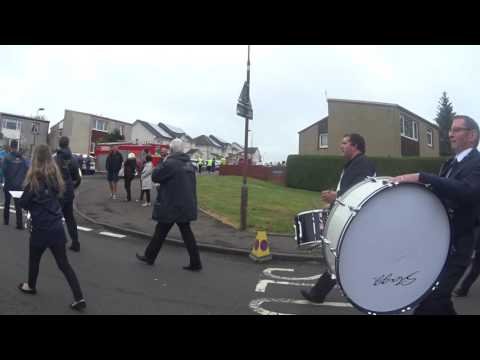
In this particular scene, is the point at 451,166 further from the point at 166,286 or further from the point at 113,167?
the point at 113,167

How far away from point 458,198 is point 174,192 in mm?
3934

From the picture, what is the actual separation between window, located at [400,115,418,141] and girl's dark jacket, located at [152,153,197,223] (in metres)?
25.0

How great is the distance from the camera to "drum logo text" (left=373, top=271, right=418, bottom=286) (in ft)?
9.50

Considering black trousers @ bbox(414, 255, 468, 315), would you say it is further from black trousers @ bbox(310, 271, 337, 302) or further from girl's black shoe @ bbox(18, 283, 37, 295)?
girl's black shoe @ bbox(18, 283, 37, 295)

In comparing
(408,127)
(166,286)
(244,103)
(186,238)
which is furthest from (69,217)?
(408,127)

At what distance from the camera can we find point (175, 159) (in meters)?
5.70

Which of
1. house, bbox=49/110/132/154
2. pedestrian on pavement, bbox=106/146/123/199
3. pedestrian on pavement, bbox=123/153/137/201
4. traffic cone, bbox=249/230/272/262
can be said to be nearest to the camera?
traffic cone, bbox=249/230/272/262

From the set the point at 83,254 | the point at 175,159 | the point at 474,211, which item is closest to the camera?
the point at 474,211

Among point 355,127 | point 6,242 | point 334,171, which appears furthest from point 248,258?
point 355,127

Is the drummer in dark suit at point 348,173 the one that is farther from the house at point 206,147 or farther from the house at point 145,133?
the house at point 206,147

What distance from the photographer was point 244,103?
8.70m

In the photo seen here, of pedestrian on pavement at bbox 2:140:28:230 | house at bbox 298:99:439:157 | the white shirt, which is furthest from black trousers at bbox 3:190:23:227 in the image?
house at bbox 298:99:439:157

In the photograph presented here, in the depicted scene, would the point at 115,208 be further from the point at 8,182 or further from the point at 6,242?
the point at 6,242

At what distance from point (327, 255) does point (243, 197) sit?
5343 mm
